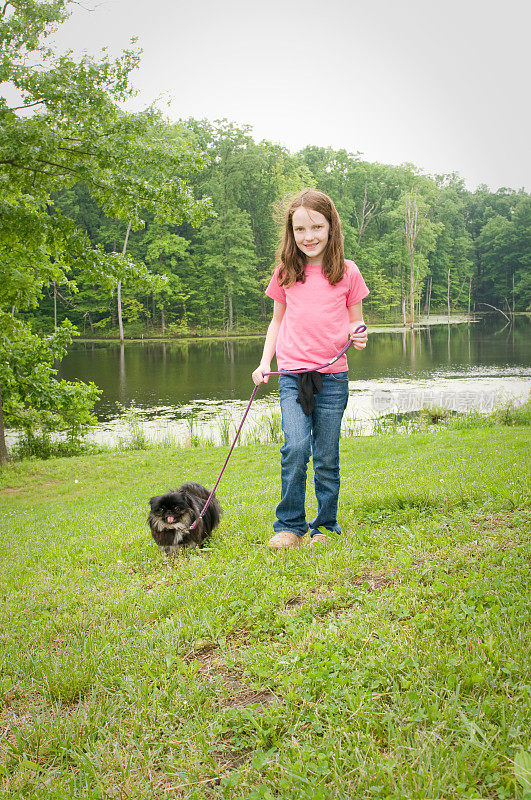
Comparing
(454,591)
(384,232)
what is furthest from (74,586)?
(384,232)

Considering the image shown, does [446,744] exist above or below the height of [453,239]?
below

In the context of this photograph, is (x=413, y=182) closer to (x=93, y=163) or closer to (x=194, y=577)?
(x=93, y=163)

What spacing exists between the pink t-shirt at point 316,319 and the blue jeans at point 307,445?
14cm

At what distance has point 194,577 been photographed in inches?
143

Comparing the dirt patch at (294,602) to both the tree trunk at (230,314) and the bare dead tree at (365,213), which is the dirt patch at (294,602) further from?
the bare dead tree at (365,213)

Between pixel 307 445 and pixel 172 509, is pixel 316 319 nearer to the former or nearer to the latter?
pixel 307 445

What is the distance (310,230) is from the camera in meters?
3.94

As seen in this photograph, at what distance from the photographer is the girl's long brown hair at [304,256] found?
3.97 metres

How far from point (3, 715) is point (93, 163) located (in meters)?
8.99

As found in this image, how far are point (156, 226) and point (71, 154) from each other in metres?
45.6

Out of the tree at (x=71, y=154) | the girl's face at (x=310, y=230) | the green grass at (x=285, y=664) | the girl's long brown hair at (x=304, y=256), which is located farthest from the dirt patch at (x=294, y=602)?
the tree at (x=71, y=154)

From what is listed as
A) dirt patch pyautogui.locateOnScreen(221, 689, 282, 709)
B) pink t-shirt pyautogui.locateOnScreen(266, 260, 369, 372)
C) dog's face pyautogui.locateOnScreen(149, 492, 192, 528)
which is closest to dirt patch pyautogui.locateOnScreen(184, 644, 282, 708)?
dirt patch pyautogui.locateOnScreen(221, 689, 282, 709)

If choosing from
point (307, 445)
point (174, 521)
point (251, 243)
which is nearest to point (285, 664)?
point (307, 445)

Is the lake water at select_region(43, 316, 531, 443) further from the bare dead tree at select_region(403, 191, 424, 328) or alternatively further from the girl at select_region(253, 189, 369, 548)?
the bare dead tree at select_region(403, 191, 424, 328)
